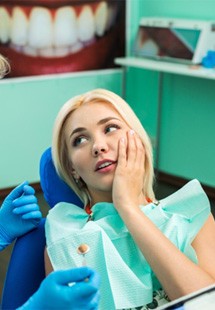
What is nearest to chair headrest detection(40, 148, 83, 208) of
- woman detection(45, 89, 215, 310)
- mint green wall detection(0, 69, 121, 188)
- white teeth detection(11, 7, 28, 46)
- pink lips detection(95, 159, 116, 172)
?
woman detection(45, 89, 215, 310)

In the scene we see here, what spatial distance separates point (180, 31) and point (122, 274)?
112 inches

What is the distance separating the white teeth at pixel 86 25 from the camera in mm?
3895

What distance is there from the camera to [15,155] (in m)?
3.81

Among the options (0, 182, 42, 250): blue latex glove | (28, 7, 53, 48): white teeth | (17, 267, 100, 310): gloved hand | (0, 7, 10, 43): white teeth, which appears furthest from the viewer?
(28, 7, 53, 48): white teeth

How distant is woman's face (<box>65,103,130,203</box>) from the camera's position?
131 centimetres

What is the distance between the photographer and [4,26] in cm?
358

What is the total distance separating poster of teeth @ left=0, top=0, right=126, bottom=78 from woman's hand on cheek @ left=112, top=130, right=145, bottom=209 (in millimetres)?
2448

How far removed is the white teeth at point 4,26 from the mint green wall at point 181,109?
109 centimetres

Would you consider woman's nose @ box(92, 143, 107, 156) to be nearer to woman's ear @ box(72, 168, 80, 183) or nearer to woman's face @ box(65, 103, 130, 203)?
woman's face @ box(65, 103, 130, 203)

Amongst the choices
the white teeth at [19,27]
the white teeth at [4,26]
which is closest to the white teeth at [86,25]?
the white teeth at [19,27]

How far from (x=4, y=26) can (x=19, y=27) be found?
4.4 inches

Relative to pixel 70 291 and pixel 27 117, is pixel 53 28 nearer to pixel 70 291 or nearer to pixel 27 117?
pixel 27 117

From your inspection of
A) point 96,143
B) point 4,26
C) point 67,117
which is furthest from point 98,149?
point 4,26

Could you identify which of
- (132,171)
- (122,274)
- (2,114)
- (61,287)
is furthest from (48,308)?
(2,114)
